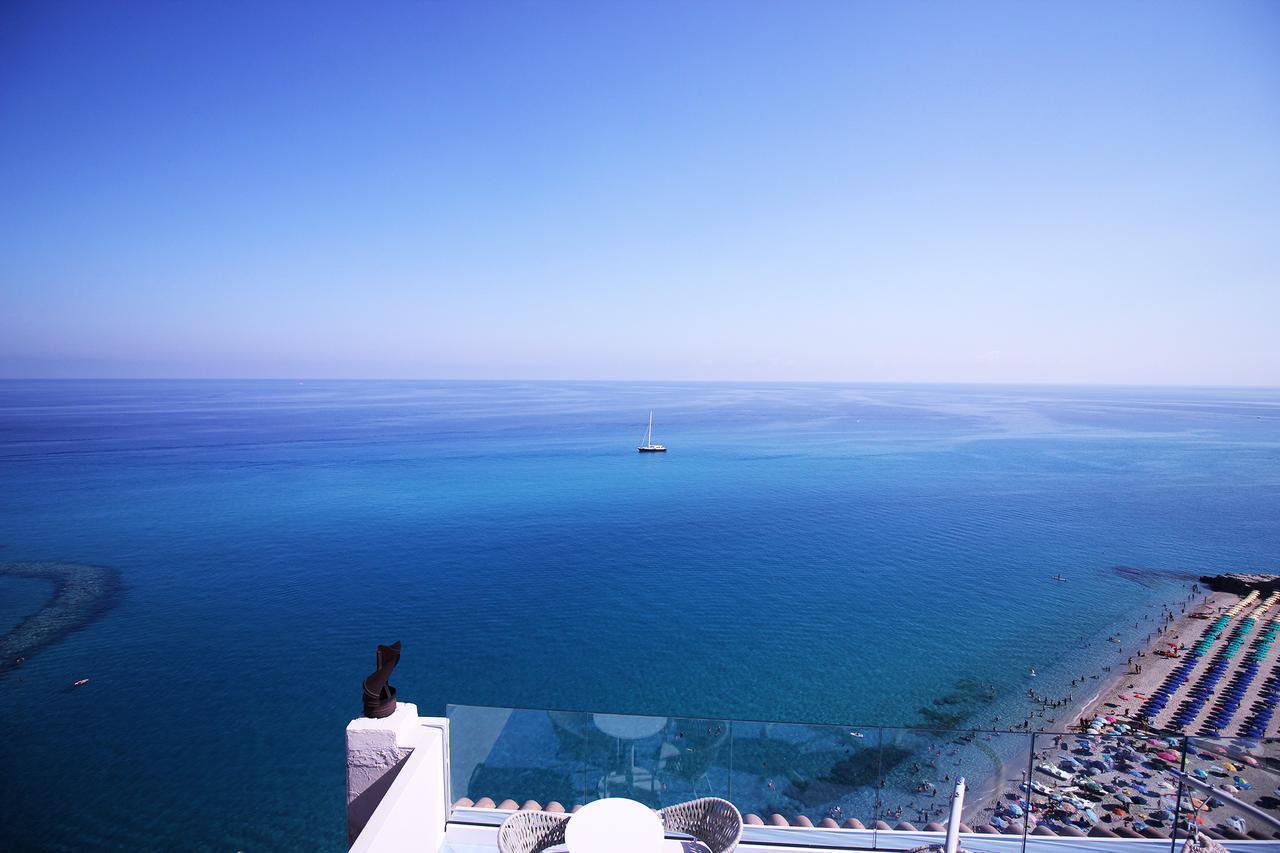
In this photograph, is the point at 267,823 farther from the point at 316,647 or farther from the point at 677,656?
the point at 677,656

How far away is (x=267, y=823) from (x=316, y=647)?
29.0 feet

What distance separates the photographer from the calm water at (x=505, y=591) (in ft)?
53.4

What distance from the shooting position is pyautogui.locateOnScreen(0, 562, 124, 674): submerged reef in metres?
20.8

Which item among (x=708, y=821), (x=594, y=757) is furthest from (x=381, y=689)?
(x=708, y=821)

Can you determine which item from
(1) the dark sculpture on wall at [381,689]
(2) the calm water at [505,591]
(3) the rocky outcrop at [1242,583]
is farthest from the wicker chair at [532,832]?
(3) the rocky outcrop at [1242,583]

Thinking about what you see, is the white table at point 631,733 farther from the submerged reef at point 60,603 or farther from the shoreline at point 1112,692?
the submerged reef at point 60,603

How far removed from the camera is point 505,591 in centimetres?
2714

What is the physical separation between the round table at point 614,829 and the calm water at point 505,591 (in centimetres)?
1353

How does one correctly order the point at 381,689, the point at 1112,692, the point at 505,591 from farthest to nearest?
the point at 505,591, the point at 1112,692, the point at 381,689

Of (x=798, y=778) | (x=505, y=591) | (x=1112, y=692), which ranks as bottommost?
(x=1112, y=692)

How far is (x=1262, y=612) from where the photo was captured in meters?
27.0

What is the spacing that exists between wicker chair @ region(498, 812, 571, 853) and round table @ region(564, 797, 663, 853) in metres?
0.60

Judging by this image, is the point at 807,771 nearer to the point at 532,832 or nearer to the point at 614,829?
the point at 614,829

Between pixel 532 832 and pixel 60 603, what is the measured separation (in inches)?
1243
